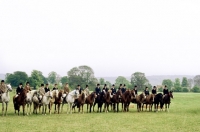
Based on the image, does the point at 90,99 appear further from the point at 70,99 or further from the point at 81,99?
the point at 70,99

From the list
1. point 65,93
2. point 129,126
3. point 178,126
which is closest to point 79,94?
point 65,93

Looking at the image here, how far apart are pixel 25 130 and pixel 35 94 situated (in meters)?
8.01

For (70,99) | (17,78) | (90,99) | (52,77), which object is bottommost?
(90,99)

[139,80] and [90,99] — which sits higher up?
[139,80]

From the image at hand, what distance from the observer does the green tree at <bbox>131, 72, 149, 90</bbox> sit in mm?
100938

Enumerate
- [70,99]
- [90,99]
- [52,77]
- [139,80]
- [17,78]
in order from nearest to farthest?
[70,99] < [90,99] < [17,78] < [139,80] < [52,77]

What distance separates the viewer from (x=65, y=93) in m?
24.5

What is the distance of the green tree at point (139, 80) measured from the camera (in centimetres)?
10094

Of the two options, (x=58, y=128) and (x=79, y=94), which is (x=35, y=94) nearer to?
(x=79, y=94)

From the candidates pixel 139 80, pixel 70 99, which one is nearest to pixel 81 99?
pixel 70 99

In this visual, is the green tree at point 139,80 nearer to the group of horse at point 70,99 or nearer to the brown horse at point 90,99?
the group of horse at point 70,99

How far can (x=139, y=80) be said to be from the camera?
333 ft

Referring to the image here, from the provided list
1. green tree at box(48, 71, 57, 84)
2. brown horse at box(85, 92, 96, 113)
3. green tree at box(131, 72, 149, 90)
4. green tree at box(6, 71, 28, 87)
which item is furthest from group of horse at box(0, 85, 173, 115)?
green tree at box(48, 71, 57, 84)

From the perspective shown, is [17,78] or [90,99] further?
[17,78]
